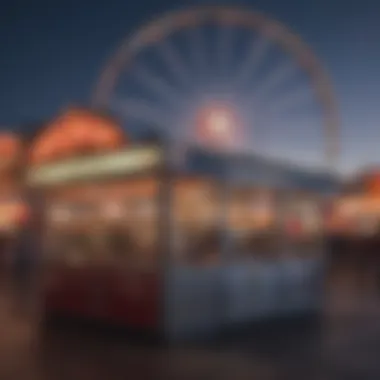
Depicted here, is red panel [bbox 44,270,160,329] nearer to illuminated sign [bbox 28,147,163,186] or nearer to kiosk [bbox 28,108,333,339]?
kiosk [bbox 28,108,333,339]

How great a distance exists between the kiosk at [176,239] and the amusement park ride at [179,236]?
Result: 0.05 ft

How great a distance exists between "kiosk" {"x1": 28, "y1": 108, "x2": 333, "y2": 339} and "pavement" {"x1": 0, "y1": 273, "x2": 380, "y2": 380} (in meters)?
0.71

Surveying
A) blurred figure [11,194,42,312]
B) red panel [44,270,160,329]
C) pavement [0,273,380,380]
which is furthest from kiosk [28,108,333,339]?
blurred figure [11,194,42,312]

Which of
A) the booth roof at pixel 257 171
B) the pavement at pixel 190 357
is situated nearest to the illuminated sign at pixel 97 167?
the booth roof at pixel 257 171

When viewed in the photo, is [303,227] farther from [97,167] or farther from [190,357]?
[190,357]

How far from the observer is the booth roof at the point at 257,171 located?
9.41m

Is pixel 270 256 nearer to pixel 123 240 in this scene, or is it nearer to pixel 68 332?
pixel 123 240

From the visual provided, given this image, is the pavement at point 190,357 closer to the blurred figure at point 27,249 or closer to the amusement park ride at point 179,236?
the amusement park ride at point 179,236

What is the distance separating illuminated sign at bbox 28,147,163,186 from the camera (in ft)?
29.9

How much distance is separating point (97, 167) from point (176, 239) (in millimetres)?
1571

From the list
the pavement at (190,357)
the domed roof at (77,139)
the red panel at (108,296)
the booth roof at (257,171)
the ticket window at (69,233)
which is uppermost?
the domed roof at (77,139)

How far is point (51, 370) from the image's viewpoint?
7273 millimetres

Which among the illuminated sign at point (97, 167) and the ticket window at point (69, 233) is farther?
the ticket window at point (69, 233)

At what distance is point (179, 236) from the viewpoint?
31.0 feet
